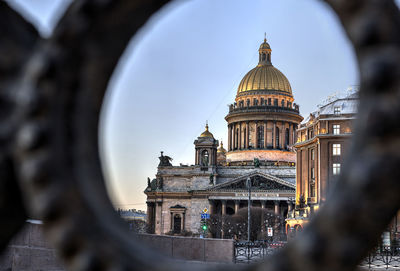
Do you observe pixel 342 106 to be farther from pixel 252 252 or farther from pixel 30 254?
pixel 30 254

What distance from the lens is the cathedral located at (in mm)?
89188

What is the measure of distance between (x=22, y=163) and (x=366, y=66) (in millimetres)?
913

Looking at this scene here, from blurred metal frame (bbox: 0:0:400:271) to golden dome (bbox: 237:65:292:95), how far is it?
341ft

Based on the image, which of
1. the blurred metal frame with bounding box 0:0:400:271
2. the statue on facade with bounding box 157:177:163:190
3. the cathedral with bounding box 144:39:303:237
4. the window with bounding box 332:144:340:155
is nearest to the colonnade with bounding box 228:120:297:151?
the cathedral with bounding box 144:39:303:237

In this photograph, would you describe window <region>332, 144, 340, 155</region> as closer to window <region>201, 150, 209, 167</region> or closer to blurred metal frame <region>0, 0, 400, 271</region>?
window <region>201, 150, 209, 167</region>

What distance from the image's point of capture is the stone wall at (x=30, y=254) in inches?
460

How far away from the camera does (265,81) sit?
10531cm

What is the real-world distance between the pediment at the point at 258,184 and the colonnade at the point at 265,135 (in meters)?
13.7

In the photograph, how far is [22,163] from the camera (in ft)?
5.02

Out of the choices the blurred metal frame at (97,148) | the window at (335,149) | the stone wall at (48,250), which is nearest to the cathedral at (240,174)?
the window at (335,149)

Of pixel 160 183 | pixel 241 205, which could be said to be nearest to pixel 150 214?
pixel 160 183

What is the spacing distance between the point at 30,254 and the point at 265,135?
91832 millimetres

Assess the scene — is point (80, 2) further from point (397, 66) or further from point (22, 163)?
point (397, 66)

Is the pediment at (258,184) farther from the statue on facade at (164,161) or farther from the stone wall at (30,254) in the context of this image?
the stone wall at (30,254)
